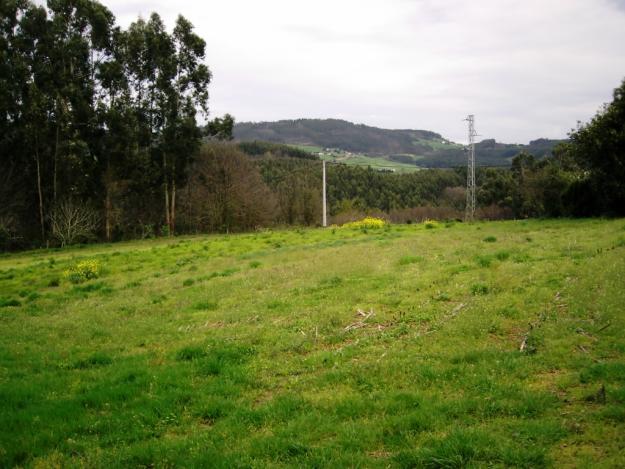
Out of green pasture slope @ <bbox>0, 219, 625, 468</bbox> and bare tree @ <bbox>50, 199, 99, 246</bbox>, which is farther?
bare tree @ <bbox>50, 199, 99, 246</bbox>

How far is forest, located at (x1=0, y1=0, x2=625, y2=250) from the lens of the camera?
111ft

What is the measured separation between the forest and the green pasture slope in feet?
60.3

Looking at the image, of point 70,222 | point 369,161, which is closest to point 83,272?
point 70,222

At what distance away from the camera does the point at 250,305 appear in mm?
14289

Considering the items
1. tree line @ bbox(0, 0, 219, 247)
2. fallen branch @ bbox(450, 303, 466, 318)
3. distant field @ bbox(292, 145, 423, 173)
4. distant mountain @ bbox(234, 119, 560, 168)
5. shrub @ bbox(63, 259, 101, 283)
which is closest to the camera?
fallen branch @ bbox(450, 303, 466, 318)

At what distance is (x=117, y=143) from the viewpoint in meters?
43.2

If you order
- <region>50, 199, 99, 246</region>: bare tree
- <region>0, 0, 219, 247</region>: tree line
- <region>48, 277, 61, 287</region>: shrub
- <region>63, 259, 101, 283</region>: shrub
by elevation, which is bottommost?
<region>48, 277, 61, 287</region>: shrub

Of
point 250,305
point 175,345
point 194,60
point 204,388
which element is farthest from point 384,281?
point 194,60

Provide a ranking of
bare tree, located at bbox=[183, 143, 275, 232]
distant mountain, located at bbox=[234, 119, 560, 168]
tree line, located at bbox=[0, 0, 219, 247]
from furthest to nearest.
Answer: distant mountain, located at bbox=[234, 119, 560, 168], bare tree, located at bbox=[183, 143, 275, 232], tree line, located at bbox=[0, 0, 219, 247]

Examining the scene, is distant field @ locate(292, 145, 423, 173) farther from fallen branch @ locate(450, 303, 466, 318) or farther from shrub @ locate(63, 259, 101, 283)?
fallen branch @ locate(450, 303, 466, 318)

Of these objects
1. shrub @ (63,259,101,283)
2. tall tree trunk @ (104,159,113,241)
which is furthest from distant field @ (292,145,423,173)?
shrub @ (63,259,101,283)

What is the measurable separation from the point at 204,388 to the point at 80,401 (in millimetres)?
2144

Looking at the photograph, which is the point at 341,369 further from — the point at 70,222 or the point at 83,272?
the point at 70,222

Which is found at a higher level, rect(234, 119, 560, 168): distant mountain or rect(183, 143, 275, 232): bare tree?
rect(234, 119, 560, 168): distant mountain
